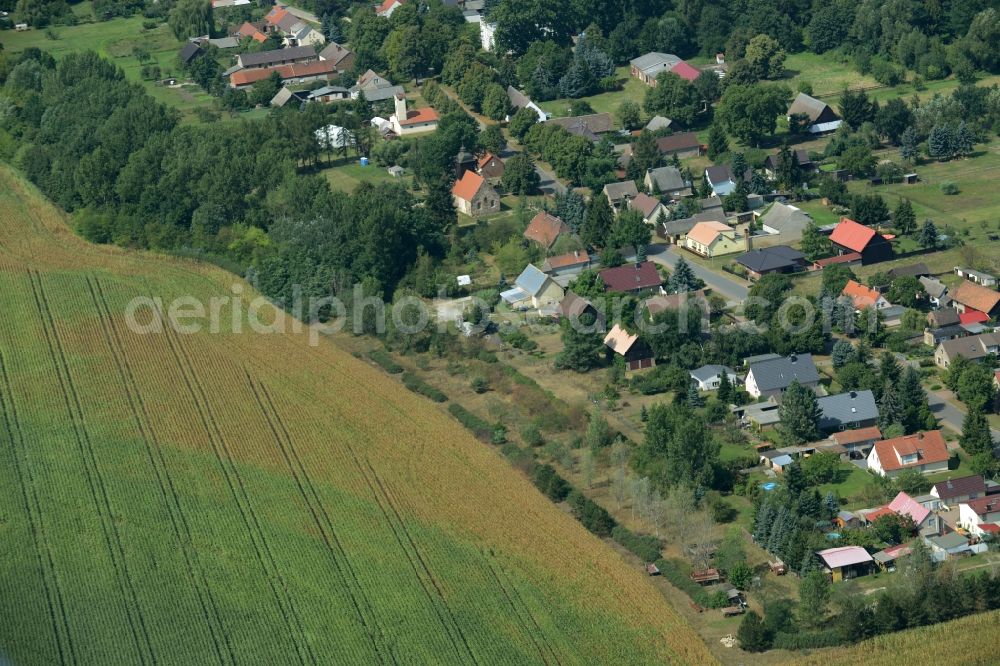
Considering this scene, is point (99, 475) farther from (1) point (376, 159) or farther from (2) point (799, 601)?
(1) point (376, 159)

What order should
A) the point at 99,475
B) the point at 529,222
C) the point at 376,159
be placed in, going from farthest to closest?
the point at 376,159
the point at 529,222
the point at 99,475

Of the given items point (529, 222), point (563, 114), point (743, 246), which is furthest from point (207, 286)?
point (563, 114)

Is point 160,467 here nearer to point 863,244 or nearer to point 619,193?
point 619,193

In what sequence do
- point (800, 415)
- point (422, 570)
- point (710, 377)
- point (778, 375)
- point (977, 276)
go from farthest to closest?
point (977, 276), point (710, 377), point (778, 375), point (800, 415), point (422, 570)

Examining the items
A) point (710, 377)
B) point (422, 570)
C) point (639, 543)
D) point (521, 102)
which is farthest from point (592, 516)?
point (521, 102)

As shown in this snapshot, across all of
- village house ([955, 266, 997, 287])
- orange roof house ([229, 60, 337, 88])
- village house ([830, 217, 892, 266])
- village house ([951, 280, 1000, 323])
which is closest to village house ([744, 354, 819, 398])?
village house ([951, 280, 1000, 323])

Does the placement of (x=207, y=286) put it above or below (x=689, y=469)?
below

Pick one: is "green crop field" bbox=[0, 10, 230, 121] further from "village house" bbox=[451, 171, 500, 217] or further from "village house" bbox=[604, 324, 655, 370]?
"village house" bbox=[604, 324, 655, 370]
